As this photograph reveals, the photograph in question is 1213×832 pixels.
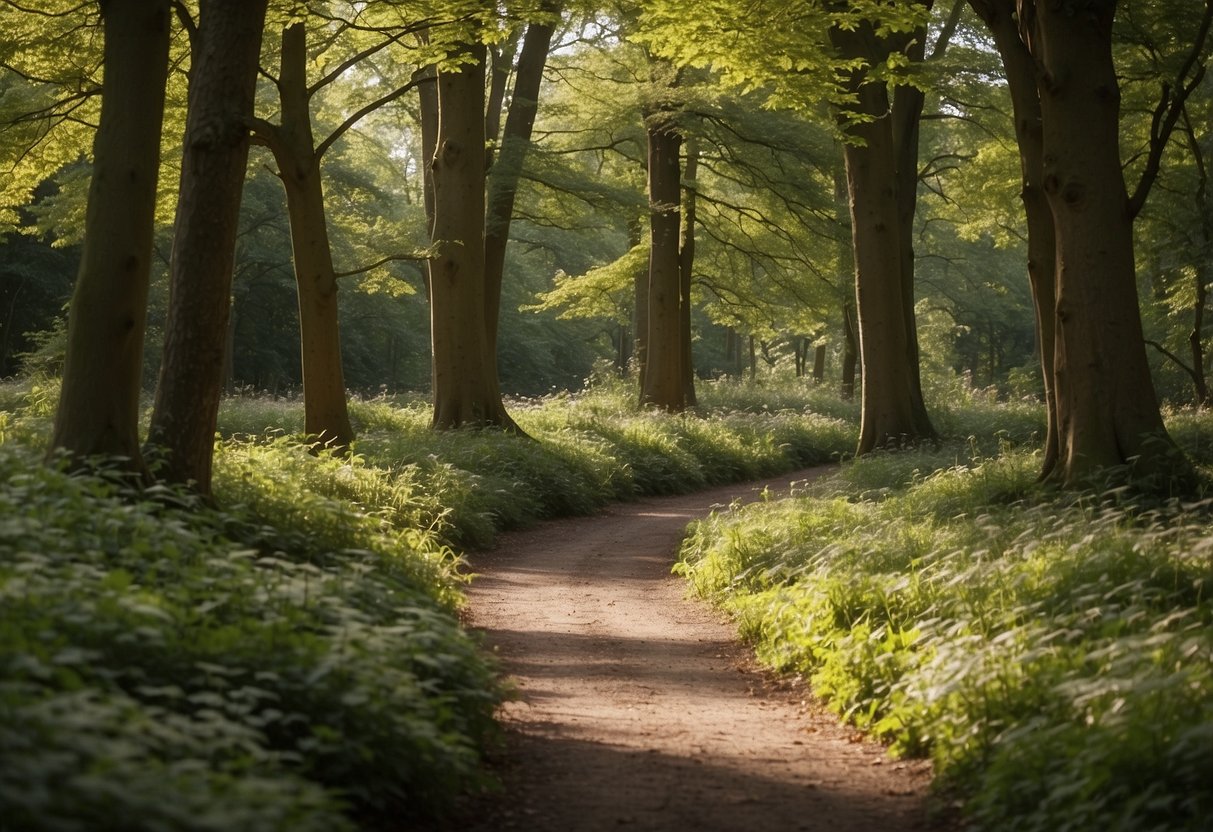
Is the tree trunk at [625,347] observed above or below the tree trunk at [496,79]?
below

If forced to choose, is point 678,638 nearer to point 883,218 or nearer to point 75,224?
point 883,218

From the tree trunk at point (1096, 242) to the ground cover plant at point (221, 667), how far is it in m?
5.47

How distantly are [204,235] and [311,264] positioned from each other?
5.84 meters

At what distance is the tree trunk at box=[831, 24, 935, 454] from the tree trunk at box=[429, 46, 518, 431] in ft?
17.6

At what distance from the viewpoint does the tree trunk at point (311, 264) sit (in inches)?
542

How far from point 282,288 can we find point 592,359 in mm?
24475

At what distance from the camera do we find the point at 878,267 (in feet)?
58.0

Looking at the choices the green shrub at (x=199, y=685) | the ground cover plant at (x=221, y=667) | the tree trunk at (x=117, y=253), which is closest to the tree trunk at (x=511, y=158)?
the ground cover plant at (x=221, y=667)

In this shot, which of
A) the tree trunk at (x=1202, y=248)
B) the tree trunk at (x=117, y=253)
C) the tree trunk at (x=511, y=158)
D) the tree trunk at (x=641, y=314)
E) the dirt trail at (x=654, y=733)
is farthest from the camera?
the tree trunk at (x=641, y=314)

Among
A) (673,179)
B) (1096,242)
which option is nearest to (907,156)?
(673,179)

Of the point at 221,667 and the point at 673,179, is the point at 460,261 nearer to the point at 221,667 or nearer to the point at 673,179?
the point at 673,179

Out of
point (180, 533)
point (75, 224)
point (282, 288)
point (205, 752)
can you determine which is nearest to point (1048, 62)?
point (180, 533)

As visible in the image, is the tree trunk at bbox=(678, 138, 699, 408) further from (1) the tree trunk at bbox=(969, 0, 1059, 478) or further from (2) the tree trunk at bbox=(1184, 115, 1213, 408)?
(1) the tree trunk at bbox=(969, 0, 1059, 478)

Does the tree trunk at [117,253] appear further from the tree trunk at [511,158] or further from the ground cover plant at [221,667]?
the tree trunk at [511,158]
